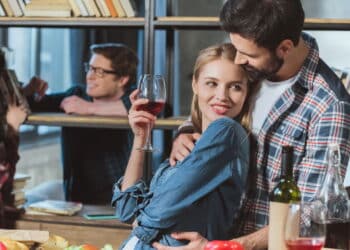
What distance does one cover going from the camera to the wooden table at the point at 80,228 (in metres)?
3.68

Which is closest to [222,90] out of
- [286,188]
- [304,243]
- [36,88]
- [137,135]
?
[137,135]

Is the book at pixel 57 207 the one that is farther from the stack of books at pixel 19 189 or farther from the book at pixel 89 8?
the book at pixel 89 8

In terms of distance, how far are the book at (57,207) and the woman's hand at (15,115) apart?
0.40 m

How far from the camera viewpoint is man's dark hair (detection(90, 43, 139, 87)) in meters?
3.96

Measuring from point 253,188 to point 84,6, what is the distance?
135 centimetres

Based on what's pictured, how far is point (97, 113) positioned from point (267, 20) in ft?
4.53

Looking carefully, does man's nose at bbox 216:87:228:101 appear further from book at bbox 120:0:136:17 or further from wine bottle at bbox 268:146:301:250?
book at bbox 120:0:136:17

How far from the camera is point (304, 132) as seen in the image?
269 centimetres

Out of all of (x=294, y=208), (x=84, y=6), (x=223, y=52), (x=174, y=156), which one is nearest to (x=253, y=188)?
(x=174, y=156)

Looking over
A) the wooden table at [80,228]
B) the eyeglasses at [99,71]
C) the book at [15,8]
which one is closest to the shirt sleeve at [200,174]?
the wooden table at [80,228]

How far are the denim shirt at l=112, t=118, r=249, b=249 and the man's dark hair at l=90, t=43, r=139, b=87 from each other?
1.44 m

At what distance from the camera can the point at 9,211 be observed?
3855mm

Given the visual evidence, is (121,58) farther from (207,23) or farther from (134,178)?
(134,178)

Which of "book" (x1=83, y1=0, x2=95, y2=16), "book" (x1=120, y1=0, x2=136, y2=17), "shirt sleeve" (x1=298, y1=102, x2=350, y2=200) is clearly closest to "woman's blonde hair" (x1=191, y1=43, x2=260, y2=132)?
"shirt sleeve" (x1=298, y1=102, x2=350, y2=200)
